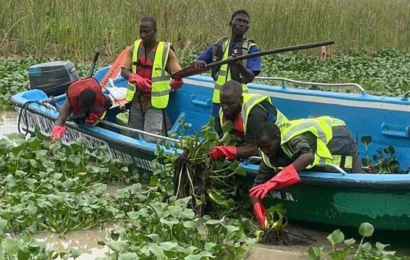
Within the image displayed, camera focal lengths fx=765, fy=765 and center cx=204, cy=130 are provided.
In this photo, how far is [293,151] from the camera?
4.98 metres

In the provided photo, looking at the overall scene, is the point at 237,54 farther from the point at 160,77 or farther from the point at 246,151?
the point at 246,151

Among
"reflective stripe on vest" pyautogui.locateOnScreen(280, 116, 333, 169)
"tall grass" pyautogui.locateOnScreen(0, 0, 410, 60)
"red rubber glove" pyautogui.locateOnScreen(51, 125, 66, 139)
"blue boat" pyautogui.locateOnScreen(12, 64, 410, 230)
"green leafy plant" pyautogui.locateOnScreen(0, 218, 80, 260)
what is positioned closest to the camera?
"green leafy plant" pyautogui.locateOnScreen(0, 218, 80, 260)

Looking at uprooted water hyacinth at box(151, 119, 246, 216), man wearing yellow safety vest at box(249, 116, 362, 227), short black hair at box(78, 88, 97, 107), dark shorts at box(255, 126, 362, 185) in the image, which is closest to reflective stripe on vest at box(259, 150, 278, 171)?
man wearing yellow safety vest at box(249, 116, 362, 227)

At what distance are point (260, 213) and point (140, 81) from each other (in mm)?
2163

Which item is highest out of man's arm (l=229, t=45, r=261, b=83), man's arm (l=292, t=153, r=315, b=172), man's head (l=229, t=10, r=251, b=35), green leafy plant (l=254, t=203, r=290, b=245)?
man's head (l=229, t=10, r=251, b=35)

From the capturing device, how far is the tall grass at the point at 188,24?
12812mm

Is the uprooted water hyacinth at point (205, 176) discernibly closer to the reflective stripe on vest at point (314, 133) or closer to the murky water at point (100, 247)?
the reflective stripe on vest at point (314, 133)

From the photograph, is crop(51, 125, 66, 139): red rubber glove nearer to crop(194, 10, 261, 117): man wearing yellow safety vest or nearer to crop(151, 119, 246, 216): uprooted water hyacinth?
crop(194, 10, 261, 117): man wearing yellow safety vest

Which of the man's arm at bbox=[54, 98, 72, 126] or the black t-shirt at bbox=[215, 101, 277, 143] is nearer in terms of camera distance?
the black t-shirt at bbox=[215, 101, 277, 143]

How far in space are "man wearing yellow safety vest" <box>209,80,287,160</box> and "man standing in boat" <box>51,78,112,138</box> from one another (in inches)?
59.0

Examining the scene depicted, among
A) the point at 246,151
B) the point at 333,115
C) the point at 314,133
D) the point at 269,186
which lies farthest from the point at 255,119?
the point at 333,115

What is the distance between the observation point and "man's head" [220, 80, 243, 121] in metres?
5.43

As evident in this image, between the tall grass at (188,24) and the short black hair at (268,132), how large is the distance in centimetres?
824

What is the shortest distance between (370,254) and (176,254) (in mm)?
1158
